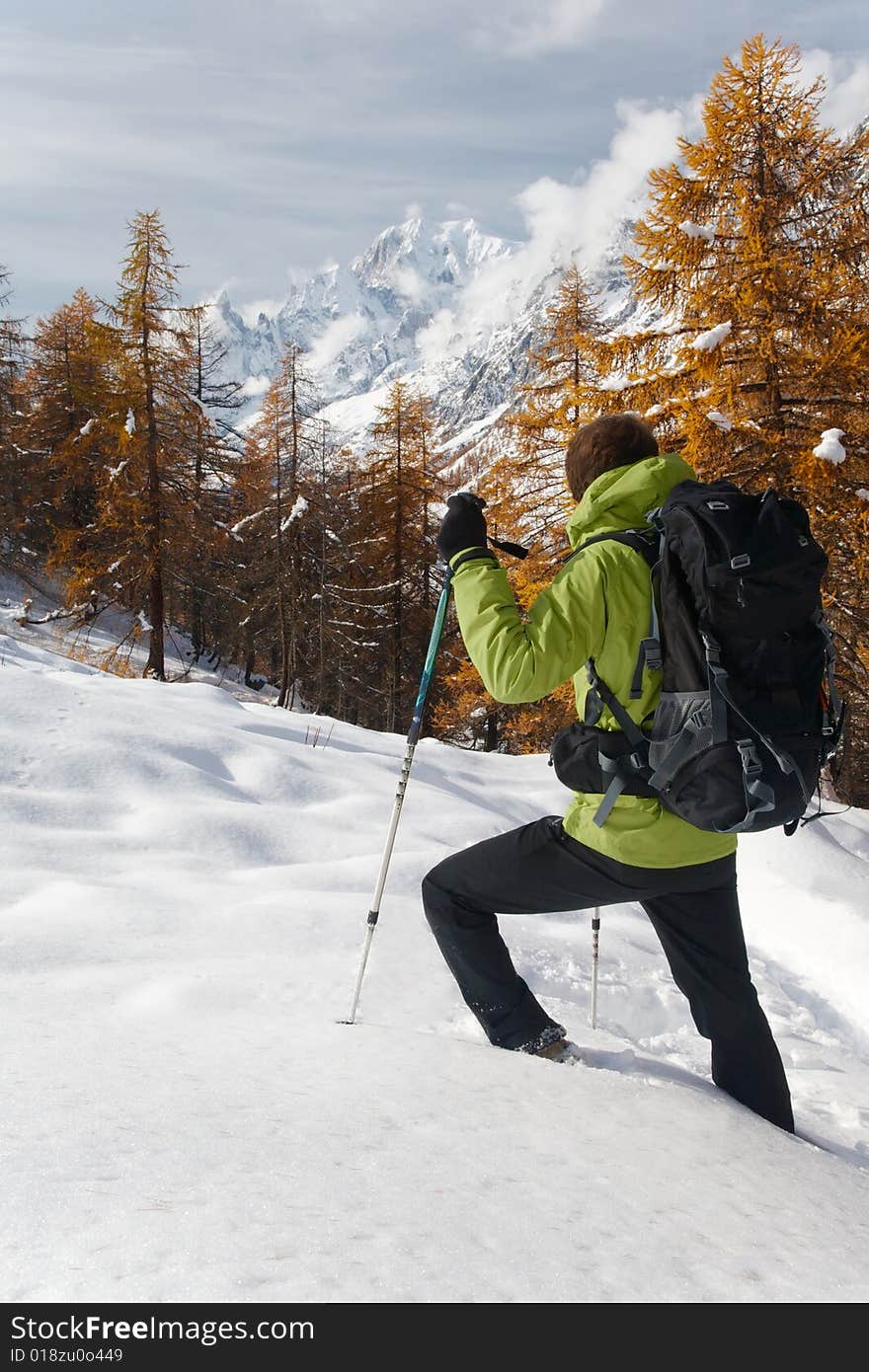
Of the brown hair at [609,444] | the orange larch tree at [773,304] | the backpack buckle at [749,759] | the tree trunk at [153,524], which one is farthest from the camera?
the tree trunk at [153,524]

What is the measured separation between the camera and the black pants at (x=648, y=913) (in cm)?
265

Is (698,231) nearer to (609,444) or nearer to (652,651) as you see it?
(609,444)

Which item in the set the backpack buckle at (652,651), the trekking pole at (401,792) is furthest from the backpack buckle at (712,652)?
the trekking pole at (401,792)

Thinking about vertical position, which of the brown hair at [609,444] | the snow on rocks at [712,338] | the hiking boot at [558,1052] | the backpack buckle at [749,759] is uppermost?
the snow on rocks at [712,338]

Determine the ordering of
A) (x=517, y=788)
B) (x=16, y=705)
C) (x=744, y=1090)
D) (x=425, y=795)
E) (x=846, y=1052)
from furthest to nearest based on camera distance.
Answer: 1. (x=517, y=788)
2. (x=425, y=795)
3. (x=16, y=705)
4. (x=846, y=1052)
5. (x=744, y=1090)

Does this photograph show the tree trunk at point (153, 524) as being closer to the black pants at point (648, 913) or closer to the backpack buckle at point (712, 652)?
the black pants at point (648, 913)

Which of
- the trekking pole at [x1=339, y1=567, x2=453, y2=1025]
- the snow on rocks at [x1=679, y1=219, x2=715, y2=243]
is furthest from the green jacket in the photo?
the snow on rocks at [x1=679, y1=219, x2=715, y2=243]

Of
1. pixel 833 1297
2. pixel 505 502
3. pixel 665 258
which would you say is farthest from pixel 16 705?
pixel 505 502

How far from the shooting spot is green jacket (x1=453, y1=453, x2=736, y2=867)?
2.43 metres

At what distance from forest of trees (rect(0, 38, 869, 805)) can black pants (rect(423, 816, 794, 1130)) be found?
8.75 meters

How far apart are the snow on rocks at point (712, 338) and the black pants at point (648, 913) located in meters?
9.96
